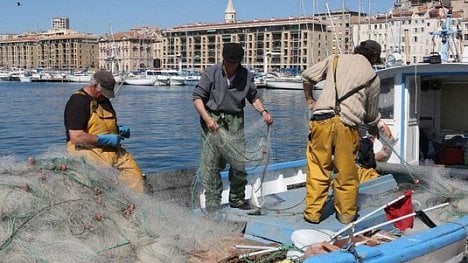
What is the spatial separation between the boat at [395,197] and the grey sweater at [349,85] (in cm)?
84

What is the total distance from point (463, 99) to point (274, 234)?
583 cm

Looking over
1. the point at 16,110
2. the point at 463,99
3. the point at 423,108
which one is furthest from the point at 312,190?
the point at 16,110

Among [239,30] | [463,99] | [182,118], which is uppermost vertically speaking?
[239,30]

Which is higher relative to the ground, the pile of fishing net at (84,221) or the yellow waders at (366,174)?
the pile of fishing net at (84,221)

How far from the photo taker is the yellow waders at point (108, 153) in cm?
551

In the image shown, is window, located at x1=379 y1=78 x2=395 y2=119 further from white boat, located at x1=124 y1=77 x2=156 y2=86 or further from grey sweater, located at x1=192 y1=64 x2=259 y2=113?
white boat, located at x1=124 y1=77 x2=156 y2=86

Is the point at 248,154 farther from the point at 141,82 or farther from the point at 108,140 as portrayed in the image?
the point at 141,82

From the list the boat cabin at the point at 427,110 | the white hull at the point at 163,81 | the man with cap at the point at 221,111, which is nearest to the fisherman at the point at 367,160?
the boat cabin at the point at 427,110

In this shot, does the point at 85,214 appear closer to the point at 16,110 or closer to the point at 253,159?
the point at 253,159

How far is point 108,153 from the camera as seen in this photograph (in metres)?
5.66

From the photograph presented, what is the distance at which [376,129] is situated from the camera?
6.08m

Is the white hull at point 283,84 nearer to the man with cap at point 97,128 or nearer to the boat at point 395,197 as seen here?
the boat at point 395,197

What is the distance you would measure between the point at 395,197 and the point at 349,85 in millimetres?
2016

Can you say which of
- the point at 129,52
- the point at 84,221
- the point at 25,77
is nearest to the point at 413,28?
the point at 25,77
